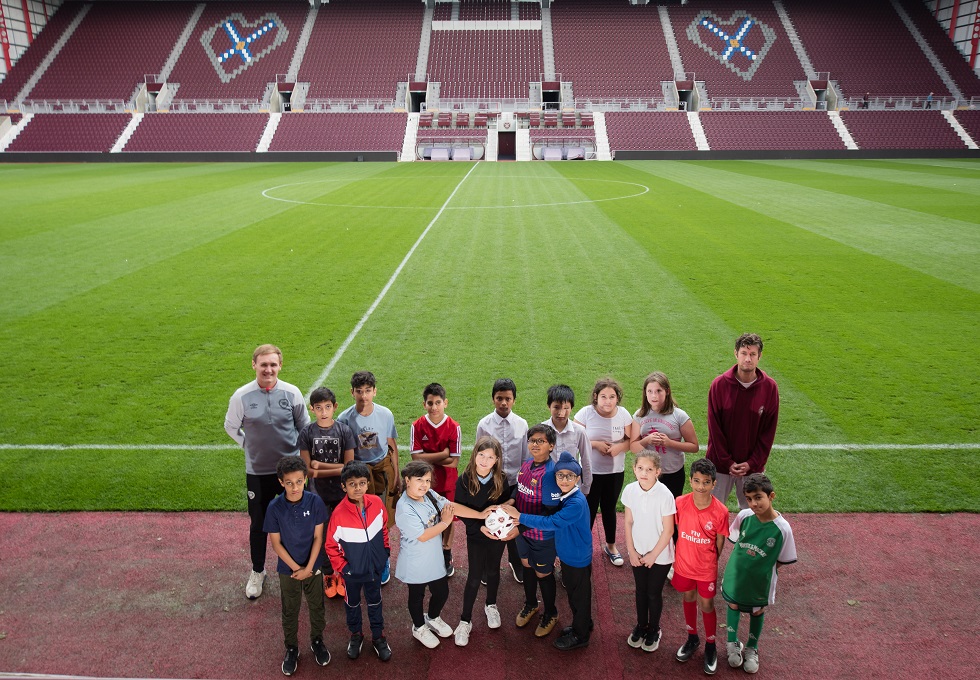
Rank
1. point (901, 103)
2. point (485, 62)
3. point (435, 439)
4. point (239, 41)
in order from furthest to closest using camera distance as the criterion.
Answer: point (239, 41) < point (485, 62) < point (901, 103) < point (435, 439)

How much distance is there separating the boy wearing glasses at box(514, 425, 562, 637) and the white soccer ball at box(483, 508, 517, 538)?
0.10 m

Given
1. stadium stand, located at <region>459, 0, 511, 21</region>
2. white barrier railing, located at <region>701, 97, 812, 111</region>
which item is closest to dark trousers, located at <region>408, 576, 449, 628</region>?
white barrier railing, located at <region>701, 97, 812, 111</region>

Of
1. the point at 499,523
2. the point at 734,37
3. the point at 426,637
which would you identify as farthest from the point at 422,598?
the point at 734,37

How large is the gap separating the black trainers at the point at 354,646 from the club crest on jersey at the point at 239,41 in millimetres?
64585

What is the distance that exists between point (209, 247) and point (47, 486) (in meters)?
12.0

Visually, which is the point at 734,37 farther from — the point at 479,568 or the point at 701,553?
the point at 479,568

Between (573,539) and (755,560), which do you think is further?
(573,539)

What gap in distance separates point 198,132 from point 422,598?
55.0 m

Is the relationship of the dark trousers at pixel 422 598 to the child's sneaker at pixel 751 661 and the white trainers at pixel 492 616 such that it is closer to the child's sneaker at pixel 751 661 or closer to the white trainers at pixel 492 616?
the white trainers at pixel 492 616

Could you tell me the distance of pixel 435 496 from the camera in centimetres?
510

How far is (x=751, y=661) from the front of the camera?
15.7 ft

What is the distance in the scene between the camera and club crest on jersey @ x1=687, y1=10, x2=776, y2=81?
61125mm

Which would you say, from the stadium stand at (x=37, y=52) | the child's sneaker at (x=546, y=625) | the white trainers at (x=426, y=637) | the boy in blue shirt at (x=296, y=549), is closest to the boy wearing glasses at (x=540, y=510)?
the child's sneaker at (x=546, y=625)

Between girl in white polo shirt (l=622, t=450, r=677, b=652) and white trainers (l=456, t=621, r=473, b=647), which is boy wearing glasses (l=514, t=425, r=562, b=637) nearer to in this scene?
white trainers (l=456, t=621, r=473, b=647)
